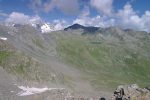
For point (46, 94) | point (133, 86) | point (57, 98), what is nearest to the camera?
point (133, 86)

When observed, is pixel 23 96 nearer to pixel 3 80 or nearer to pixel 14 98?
pixel 14 98

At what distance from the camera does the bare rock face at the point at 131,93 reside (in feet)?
223

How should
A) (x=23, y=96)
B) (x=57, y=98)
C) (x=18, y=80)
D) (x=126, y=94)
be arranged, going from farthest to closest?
(x=18, y=80) < (x=23, y=96) < (x=57, y=98) < (x=126, y=94)

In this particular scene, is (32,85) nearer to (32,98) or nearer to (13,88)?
(13,88)

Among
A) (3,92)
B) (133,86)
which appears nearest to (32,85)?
(3,92)

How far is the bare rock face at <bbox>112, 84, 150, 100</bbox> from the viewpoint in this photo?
6800 cm

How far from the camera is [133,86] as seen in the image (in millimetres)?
78125

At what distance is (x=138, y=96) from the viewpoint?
68.4 m

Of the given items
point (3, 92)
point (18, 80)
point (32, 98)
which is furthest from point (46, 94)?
point (18, 80)

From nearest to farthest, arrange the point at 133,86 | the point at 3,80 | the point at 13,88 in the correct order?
the point at 133,86 → the point at 13,88 → the point at 3,80

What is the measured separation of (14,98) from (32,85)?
59513 mm

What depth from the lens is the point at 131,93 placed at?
71312mm

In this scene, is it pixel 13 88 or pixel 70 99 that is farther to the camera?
pixel 13 88

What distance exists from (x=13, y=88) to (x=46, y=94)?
36831mm
